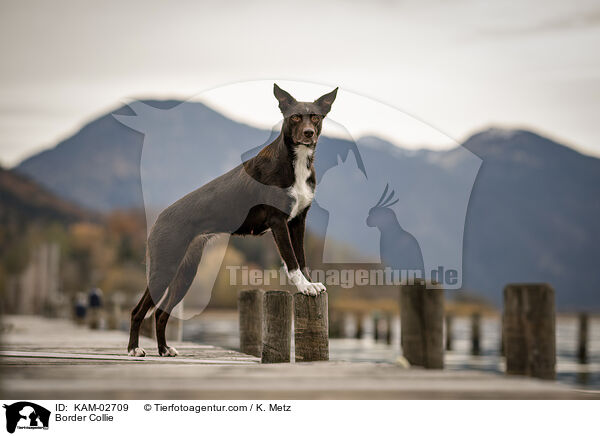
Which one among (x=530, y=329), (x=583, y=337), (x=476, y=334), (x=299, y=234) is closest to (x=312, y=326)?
(x=299, y=234)

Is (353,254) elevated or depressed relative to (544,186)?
depressed

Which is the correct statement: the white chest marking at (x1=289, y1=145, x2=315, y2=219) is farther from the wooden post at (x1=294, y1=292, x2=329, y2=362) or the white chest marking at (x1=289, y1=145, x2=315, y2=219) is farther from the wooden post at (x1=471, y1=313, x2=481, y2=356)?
the wooden post at (x1=471, y1=313, x2=481, y2=356)

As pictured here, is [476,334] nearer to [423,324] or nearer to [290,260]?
[423,324]

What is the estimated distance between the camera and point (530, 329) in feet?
16.5

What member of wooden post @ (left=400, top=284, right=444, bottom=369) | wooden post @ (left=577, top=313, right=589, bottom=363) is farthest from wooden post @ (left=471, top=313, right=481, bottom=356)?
wooden post @ (left=400, top=284, right=444, bottom=369)

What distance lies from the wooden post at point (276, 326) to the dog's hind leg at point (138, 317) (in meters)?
1.06

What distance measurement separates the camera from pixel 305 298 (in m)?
5.59

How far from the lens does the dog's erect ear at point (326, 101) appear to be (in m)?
5.85

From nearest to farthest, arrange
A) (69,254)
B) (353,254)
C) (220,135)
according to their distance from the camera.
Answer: (220,135), (353,254), (69,254)
